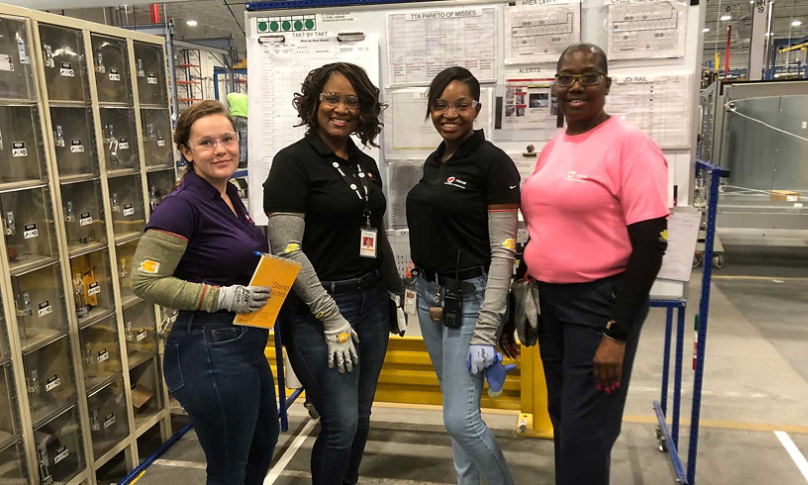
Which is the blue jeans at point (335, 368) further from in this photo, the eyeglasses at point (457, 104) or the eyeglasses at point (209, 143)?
the eyeglasses at point (457, 104)

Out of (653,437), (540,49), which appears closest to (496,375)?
(540,49)

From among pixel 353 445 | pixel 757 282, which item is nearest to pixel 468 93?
pixel 353 445

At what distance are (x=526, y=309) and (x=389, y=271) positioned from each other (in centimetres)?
56

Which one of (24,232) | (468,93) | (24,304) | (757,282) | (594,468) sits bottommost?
(757,282)

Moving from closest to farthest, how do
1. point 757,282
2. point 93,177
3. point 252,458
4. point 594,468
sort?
point 594,468, point 252,458, point 93,177, point 757,282

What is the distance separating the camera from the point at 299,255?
1.68 metres

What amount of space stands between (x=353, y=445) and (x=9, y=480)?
1460 mm

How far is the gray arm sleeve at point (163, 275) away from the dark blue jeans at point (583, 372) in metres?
1.01

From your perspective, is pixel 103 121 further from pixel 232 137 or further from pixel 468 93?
pixel 468 93

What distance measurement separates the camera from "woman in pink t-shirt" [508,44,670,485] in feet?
4.70

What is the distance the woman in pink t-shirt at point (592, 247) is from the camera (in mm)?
1432

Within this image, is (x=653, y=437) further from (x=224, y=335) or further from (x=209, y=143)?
(x=209, y=143)

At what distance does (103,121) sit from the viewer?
2613 mm

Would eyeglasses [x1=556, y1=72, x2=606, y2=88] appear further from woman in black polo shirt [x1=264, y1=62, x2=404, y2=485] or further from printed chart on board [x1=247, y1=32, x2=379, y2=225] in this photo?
printed chart on board [x1=247, y1=32, x2=379, y2=225]
